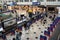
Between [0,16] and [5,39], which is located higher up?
[0,16]

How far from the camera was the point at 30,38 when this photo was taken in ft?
30.5

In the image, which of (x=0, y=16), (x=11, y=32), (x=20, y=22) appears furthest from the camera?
(x=20, y=22)

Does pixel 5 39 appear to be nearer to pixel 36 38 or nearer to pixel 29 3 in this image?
pixel 36 38

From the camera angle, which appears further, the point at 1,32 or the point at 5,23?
the point at 5,23

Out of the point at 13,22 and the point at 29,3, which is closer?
the point at 13,22

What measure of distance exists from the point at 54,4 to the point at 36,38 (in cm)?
1808

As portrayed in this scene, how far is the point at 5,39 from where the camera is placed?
8906 millimetres

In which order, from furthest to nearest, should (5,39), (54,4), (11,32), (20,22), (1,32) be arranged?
(54,4) → (20,22) → (11,32) → (1,32) → (5,39)

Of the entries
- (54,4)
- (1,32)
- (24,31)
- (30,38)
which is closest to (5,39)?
(1,32)

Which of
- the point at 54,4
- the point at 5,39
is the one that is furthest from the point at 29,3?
the point at 5,39

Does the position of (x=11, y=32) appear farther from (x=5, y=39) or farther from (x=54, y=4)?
(x=54, y=4)

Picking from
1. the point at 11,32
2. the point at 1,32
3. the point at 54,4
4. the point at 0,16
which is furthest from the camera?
the point at 54,4

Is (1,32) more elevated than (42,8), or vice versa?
(1,32)

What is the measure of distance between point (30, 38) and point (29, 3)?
19.1 meters
